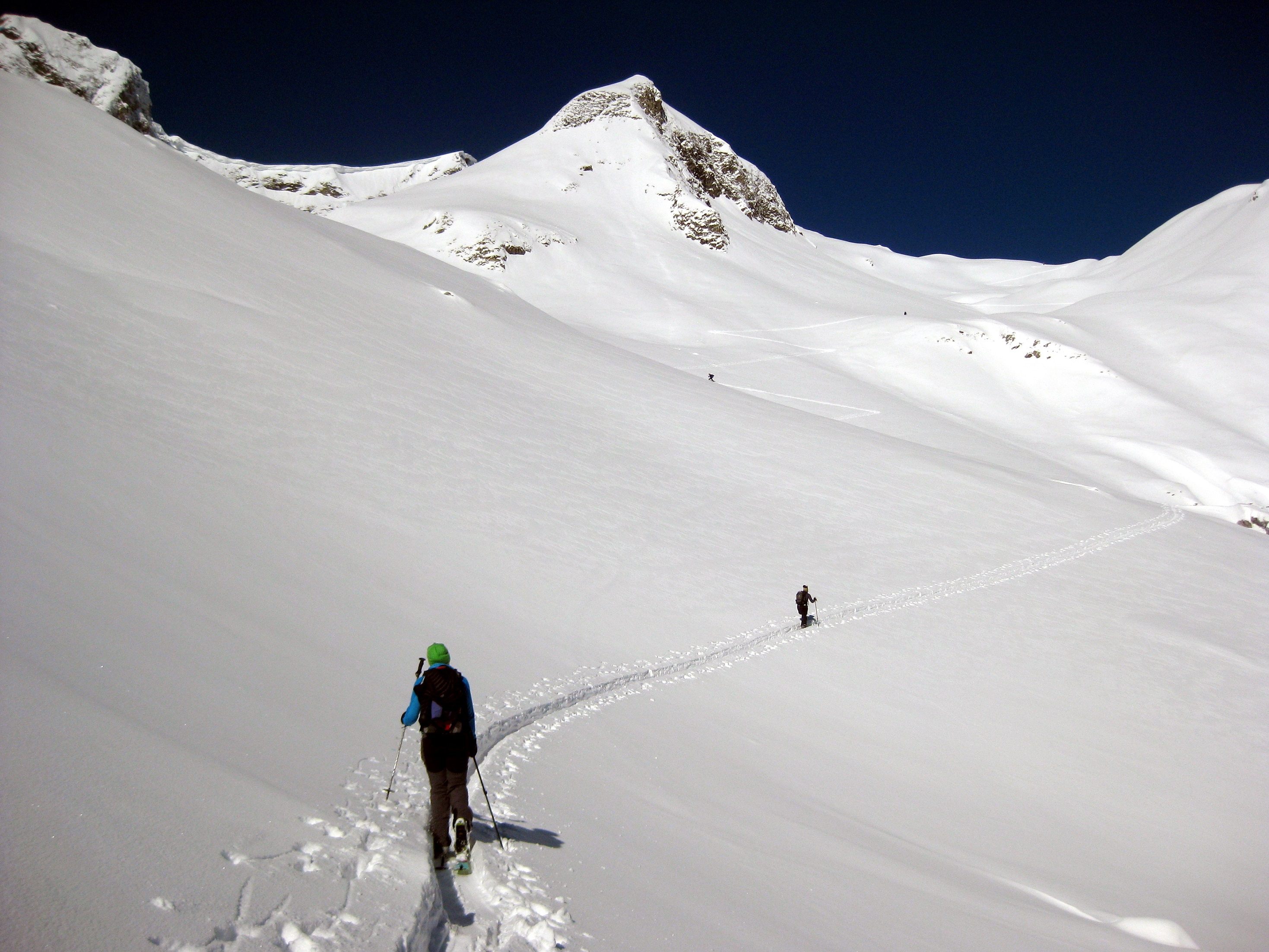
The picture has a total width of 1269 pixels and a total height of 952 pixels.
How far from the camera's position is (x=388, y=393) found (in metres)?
18.2

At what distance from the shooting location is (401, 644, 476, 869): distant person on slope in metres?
4.89

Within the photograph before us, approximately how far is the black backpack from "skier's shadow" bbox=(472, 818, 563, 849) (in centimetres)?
82

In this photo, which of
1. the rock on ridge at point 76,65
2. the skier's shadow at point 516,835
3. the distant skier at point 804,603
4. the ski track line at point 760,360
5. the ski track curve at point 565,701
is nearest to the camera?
the ski track curve at point 565,701

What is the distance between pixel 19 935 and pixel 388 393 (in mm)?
16366

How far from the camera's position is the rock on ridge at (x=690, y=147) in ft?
375

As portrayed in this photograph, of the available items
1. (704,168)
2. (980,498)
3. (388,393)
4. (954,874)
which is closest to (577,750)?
(954,874)

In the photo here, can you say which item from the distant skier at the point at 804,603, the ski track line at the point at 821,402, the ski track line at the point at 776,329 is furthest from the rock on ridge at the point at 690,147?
the distant skier at the point at 804,603

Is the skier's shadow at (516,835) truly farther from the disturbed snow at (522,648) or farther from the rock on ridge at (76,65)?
the rock on ridge at (76,65)

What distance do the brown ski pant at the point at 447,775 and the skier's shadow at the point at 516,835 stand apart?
1.03 ft

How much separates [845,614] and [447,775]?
12134mm

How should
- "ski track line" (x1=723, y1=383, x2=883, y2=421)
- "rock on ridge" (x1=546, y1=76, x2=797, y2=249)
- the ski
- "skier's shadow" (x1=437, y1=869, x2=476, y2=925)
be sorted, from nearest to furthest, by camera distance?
"skier's shadow" (x1=437, y1=869, x2=476, y2=925) < the ski < "ski track line" (x1=723, y1=383, x2=883, y2=421) < "rock on ridge" (x1=546, y1=76, x2=797, y2=249)

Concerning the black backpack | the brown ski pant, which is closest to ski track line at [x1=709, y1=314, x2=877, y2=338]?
the black backpack

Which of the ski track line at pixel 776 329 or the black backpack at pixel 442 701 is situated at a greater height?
the ski track line at pixel 776 329

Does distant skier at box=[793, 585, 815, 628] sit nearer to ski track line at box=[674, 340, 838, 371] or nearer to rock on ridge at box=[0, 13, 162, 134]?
ski track line at box=[674, 340, 838, 371]
